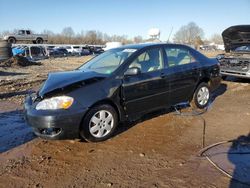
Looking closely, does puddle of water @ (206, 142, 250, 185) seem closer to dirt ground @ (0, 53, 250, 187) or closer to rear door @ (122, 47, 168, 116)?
dirt ground @ (0, 53, 250, 187)

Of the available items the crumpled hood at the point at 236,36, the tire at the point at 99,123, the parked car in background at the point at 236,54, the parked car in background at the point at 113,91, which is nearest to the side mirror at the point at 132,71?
the parked car in background at the point at 113,91

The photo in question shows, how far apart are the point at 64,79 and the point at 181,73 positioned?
2523 millimetres

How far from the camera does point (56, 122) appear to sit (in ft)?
13.4

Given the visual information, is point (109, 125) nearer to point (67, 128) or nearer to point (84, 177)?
point (67, 128)

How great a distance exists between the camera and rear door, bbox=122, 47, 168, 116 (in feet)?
16.0

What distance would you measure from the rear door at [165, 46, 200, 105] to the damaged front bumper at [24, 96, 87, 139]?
222 centimetres

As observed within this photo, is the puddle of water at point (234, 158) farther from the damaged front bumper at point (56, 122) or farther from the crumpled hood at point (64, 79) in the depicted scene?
the crumpled hood at point (64, 79)

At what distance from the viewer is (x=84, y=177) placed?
3.45 m

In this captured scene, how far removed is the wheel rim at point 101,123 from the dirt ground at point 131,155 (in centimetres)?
18

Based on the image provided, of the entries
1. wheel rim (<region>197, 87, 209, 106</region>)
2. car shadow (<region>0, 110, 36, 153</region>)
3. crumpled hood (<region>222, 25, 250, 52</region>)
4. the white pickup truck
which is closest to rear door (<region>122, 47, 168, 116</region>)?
wheel rim (<region>197, 87, 209, 106</region>)

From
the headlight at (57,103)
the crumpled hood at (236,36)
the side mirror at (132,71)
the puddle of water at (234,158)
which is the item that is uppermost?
the crumpled hood at (236,36)

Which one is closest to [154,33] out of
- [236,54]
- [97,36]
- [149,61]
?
[236,54]

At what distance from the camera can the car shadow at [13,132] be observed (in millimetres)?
4668

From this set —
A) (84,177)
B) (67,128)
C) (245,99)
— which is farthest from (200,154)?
(245,99)
